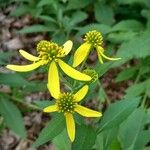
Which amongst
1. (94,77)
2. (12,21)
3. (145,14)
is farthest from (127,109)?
(12,21)

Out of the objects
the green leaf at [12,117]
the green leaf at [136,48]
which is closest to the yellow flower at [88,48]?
the green leaf at [12,117]

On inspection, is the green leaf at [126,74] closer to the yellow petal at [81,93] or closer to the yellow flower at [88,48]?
the yellow flower at [88,48]

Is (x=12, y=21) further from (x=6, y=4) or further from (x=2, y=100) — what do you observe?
(x=2, y=100)

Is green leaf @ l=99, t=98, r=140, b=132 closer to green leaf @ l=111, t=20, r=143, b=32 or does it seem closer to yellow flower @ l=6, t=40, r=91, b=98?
yellow flower @ l=6, t=40, r=91, b=98

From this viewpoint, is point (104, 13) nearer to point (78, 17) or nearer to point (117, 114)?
point (78, 17)

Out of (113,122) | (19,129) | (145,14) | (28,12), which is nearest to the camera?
(113,122)

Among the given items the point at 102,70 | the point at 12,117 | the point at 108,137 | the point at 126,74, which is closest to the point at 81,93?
the point at 102,70
